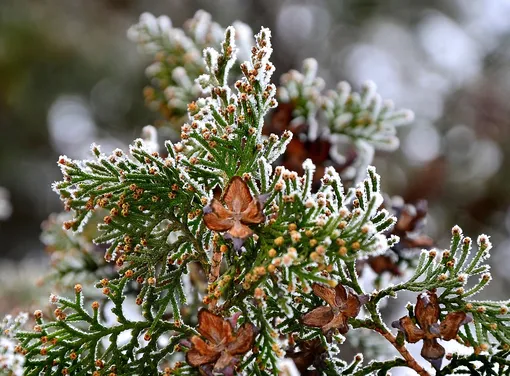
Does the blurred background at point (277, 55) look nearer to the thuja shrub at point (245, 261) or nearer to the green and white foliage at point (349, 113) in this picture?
the green and white foliage at point (349, 113)

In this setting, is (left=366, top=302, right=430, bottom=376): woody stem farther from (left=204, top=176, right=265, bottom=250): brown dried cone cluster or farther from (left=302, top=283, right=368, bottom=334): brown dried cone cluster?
(left=204, top=176, right=265, bottom=250): brown dried cone cluster

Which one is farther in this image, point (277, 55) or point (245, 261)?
point (277, 55)

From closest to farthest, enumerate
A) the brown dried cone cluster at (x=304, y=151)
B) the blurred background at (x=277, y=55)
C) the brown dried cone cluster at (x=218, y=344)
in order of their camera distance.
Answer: the brown dried cone cluster at (x=218, y=344) < the brown dried cone cluster at (x=304, y=151) < the blurred background at (x=277, y=55)

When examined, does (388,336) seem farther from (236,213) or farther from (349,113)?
(349,113)

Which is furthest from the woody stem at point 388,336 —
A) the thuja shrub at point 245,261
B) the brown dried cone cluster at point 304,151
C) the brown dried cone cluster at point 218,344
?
the brown dried cone cluster at point 304,151

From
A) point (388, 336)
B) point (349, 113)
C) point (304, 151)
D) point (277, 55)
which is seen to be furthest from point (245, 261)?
point (277, 55)

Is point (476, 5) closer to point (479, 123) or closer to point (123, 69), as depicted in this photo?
point (479, 123)
